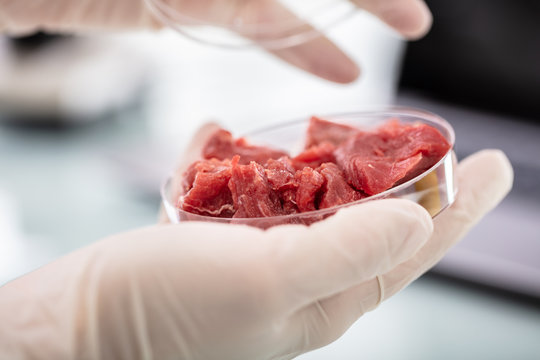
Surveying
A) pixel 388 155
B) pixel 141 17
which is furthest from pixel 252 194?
pixel 141 17

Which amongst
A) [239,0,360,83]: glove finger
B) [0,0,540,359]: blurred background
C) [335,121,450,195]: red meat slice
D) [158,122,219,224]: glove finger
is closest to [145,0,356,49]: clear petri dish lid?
[239,0,360,83]: glove finger

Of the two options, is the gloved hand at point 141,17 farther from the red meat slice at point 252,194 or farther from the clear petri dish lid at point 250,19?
the red meat slice at point 252,194

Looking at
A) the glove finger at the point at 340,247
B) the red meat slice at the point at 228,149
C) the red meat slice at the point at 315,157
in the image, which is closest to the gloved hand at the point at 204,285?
the glove finger at the point at 340,247

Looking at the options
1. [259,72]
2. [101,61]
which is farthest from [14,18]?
[259,72]

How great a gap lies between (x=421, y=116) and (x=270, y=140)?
439 mm

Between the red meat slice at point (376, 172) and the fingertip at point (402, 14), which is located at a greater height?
the fingertip at point (402, 14)

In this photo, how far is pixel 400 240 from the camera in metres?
1.00

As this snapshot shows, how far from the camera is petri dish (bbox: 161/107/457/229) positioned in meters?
1.06

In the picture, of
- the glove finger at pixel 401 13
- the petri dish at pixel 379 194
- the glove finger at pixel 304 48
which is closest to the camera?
the petri dish at pixel 379 194

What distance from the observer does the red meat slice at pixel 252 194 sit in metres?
1.10

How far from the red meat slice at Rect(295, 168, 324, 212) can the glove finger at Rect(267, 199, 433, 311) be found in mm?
100

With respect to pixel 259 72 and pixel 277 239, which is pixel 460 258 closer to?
pixel 277 239

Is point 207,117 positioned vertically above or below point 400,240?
below

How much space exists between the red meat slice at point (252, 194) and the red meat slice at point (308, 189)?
2.1 inches
